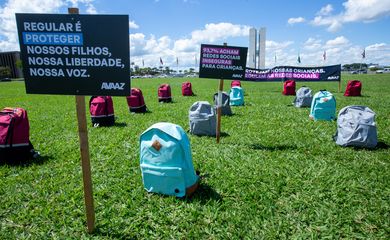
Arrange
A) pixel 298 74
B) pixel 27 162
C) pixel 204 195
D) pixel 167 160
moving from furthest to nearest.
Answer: pixel 298 74
pixel 27 162
pixel 204 195
pixel 167 160

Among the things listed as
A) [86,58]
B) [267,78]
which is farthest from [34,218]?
[267,78]

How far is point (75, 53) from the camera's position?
2.64m

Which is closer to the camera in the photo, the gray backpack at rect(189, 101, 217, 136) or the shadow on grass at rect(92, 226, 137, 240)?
the shadow on grass at rect(92, 226, 137, 240)

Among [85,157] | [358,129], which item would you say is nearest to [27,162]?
[85,157]

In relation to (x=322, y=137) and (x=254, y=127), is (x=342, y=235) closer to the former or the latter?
(x=322, y=137)

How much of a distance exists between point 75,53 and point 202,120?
166 inches

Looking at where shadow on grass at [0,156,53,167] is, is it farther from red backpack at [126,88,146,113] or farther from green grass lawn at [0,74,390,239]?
red backpack at [126,88,146,113]

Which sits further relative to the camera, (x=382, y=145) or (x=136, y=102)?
(x=136, y=102)

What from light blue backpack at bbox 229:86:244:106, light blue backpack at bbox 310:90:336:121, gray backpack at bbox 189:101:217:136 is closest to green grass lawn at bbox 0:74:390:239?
gray backpack at bbox 189:101:217:136

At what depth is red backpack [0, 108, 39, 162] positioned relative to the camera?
4578 millimetres

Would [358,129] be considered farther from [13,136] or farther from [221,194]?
[13,136]

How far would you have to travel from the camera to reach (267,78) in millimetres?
18812

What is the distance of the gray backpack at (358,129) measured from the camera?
17.7 ft

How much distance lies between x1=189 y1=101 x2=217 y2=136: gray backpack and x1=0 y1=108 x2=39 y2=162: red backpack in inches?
138
